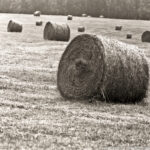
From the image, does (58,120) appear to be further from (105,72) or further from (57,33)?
(57,33)

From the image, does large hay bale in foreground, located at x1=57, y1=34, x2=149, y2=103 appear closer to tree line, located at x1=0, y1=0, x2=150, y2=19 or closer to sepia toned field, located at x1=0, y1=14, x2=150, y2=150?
sepia toned field, located at x1=0, y1=14, x2=150, y2=150

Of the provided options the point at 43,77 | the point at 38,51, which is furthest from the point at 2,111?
the point at 38,51

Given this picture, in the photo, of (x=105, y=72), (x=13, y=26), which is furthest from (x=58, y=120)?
(x=13, y=26)

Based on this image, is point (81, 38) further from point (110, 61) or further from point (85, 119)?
point (85, 119)

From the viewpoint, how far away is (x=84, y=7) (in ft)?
171

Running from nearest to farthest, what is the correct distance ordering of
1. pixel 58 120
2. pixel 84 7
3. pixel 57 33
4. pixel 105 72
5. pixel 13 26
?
1. pixel 58 120
2. pixel 105 72
3. pixel 57 33
4. pixel 13 26
5. pixel 84 7

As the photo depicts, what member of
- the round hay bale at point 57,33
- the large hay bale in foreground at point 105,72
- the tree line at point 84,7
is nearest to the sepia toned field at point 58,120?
the large hay bale in foreground at point 105,72

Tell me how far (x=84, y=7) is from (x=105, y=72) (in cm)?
4449

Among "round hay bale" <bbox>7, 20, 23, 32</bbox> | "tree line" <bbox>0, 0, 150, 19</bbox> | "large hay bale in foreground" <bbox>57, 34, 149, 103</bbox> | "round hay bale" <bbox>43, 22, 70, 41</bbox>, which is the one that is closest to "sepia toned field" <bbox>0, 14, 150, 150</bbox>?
"large hay bale in foreground" <bbox>57, 34, 149, 103</bbox>

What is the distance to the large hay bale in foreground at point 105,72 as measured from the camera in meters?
8.34

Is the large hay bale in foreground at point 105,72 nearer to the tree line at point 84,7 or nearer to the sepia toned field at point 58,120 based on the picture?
the sepia toned field at point 58,120

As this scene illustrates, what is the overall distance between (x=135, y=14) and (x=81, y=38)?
4155 centimetres

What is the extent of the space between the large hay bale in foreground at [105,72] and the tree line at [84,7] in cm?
4115

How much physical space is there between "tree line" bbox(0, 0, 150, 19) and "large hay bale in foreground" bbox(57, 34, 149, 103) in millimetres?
41149
